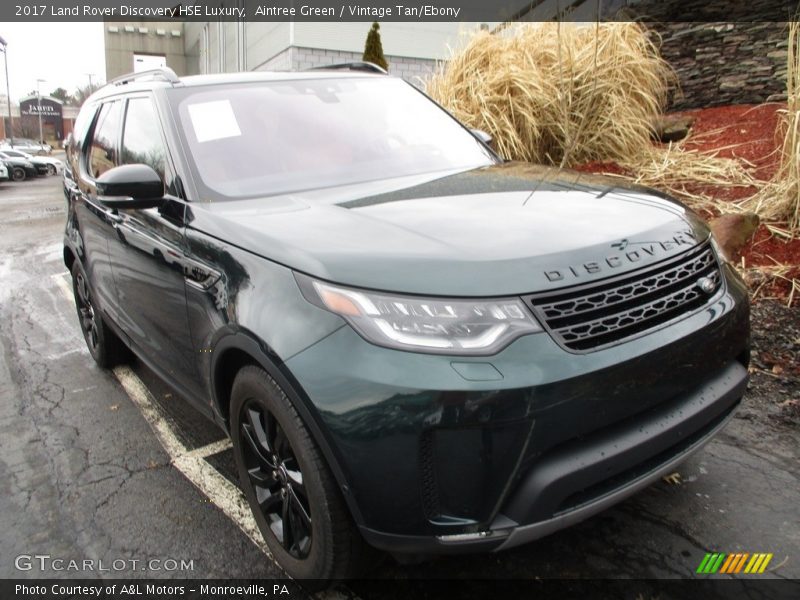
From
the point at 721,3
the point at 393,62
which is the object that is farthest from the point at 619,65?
the point at 393,62

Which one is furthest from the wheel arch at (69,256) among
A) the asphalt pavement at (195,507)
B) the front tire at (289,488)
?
the front tire at (289,488)

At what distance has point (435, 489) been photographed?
5.83ft

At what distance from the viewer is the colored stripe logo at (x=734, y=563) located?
7.52 ft

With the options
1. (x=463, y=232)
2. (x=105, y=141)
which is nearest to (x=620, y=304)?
(x=463, y=232)

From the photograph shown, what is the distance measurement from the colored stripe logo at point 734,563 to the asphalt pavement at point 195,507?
0.02 m

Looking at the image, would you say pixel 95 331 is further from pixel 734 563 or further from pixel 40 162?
pixel 40 162

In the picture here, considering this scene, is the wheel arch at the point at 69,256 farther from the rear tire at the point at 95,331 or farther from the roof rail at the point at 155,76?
the roof rail at the point at 155,76

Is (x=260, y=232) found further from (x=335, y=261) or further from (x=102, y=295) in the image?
(x=102, y=295)

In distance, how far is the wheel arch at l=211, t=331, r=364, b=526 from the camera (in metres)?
1.88

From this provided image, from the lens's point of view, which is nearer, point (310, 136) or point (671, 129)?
point (310, 136)

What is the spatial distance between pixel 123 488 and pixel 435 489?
6.45ft

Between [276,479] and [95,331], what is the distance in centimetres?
290

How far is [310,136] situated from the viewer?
3.12 m

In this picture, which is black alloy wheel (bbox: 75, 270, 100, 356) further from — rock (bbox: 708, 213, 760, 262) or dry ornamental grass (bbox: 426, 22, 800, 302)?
dry ornamental grass (bbox: 426, 22, 800, 302)
